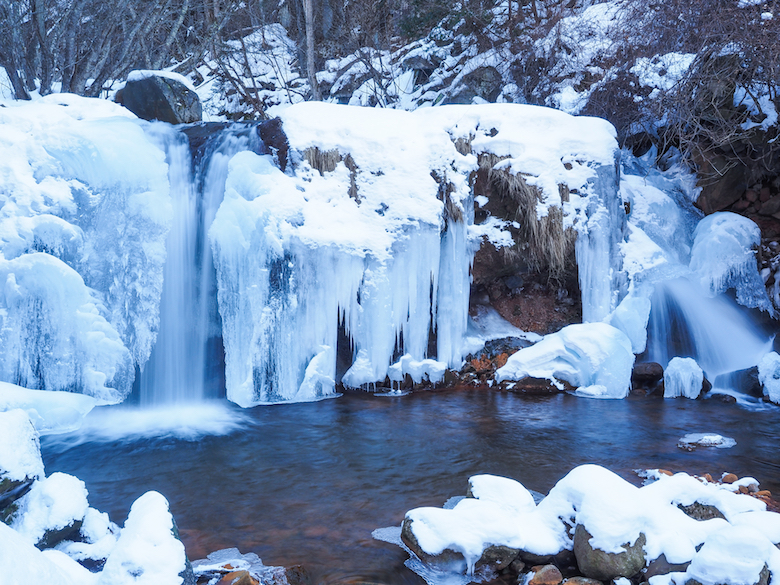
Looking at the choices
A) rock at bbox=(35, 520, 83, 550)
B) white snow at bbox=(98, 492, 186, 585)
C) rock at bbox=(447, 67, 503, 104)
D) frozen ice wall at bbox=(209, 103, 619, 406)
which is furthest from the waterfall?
rock at bbox=(35, 520, 83, 550)

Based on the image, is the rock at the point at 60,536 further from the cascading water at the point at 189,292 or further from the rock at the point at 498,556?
the cascading water at the point at 189,292

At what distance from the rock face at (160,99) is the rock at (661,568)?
7.05 meters

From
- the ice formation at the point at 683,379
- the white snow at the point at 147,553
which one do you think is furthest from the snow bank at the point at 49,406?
the ice formation at the point at 683,379

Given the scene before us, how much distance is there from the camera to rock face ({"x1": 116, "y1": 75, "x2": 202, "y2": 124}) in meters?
7.43

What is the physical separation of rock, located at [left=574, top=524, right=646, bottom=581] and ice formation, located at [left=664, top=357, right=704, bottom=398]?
13.5ft

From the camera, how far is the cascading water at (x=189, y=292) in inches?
233

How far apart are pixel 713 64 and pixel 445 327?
448 centimetres

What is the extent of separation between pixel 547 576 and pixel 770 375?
186 inches

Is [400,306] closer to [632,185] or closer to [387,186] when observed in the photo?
[387,186]

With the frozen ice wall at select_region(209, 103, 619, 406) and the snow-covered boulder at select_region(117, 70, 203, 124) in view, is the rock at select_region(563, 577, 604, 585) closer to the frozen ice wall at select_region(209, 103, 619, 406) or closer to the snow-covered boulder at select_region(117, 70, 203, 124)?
the frozen ice wall at select_region(209, 103, 619, 406)

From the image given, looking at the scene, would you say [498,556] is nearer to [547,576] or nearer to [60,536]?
[547,576]

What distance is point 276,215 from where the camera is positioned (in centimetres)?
600

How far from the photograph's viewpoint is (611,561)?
251cm

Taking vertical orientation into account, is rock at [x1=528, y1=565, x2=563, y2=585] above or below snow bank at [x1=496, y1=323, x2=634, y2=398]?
below
